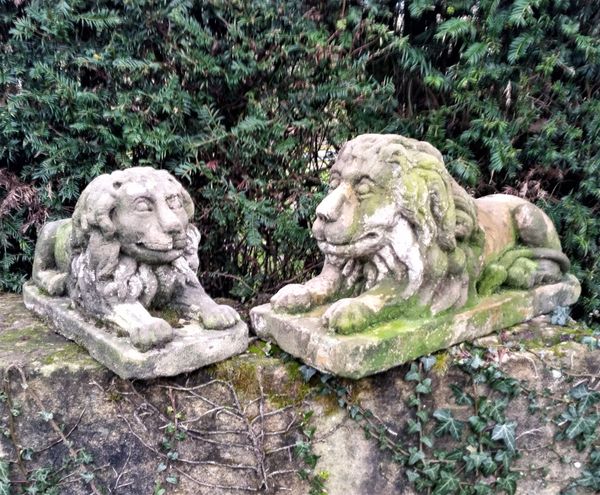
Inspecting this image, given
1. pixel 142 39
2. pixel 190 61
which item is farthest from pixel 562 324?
pixel 142 39

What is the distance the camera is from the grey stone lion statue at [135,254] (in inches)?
101

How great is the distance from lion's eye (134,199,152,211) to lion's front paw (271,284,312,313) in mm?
755

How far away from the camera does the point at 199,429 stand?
105 inches

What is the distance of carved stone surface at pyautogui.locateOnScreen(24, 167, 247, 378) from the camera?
2.51 m

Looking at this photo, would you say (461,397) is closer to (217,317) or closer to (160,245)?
(217,317)

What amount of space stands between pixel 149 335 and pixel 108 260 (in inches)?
16.7

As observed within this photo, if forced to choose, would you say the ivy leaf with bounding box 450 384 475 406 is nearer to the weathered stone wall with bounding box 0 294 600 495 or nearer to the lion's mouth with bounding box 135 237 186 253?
the weathered stone wall with bounding box 0 294 600 495

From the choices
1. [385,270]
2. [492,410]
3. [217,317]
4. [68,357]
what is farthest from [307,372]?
[68,357]

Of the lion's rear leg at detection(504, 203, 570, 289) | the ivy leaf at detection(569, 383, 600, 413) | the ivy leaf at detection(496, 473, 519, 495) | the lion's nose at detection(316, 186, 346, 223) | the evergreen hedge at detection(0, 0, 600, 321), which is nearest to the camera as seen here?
the lion's nose at detection(316, 186, 346, 223)

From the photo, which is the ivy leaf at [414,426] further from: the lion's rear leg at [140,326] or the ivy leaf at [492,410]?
the lion's rear leg at [140,326]

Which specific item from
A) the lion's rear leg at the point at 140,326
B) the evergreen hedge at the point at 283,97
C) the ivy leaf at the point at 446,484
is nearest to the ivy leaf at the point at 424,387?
the ivy leaf at the point at 446,484

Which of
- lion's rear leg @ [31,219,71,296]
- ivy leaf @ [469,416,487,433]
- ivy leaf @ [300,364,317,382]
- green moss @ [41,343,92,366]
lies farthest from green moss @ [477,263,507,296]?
lion's rear leg @ [31,219,71,296]

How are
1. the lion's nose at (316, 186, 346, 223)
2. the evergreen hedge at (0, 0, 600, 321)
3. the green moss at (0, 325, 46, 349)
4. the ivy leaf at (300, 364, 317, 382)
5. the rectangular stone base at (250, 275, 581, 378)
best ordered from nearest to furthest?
the rectangular stone base at (250, 275, 581, 378) → the lion's nose at (316, 186, 346, 223) → the ivy leaf at (300, 364, 317, 382) → the green moss at (0, 325, 46, 349) → the evergreen hedge at (0, 0, 600, 321)

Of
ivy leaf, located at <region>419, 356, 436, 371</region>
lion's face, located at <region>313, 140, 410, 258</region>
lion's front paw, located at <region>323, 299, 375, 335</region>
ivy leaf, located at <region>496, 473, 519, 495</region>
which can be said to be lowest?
ivy leaf, located at <region>496, 473, 519, 495</region>
